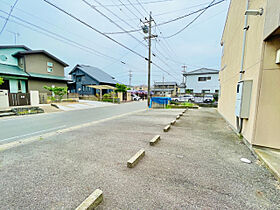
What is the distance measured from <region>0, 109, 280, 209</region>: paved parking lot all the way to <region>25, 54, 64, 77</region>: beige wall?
1740 cm

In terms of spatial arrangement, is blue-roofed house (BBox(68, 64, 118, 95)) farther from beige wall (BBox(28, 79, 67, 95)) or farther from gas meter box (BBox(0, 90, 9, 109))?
gas meter box (BBox(0, 90, 9, 109))

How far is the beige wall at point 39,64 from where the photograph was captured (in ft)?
51.9

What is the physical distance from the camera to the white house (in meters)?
27.8

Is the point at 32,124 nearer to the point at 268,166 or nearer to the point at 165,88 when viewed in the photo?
the point at 268,166

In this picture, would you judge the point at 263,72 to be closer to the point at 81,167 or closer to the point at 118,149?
the point at 118,149

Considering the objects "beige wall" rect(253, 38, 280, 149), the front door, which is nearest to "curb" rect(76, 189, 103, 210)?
"beige wall" rect(253, 38, 280, 149)

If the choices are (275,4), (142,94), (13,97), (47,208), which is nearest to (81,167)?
(47,208)

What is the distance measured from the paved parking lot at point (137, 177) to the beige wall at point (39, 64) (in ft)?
57.1

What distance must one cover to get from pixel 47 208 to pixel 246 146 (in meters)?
4.44

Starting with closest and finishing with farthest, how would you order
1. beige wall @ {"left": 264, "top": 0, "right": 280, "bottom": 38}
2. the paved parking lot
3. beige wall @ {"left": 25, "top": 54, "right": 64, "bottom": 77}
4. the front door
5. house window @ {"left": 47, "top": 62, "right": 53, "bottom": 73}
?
1. the paved parking lot
2. beige wall @ {"left": 264, "top": 0, "right": 280, "bottom": 38}
3. the front door
4. beige wall @ {"left": 25, "top": 54, "right": 64, "bottom": 77}
5. house window @ {"left": 47, "top": 62, "right": 53, "bottom": 73}

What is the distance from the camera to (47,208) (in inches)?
60.4

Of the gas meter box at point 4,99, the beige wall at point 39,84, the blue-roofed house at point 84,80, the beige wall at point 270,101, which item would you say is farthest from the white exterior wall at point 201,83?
the gas meter box at point 4,99

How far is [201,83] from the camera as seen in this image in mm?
29344

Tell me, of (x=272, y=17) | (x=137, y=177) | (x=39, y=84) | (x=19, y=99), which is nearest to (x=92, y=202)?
(x=137, y=177)
